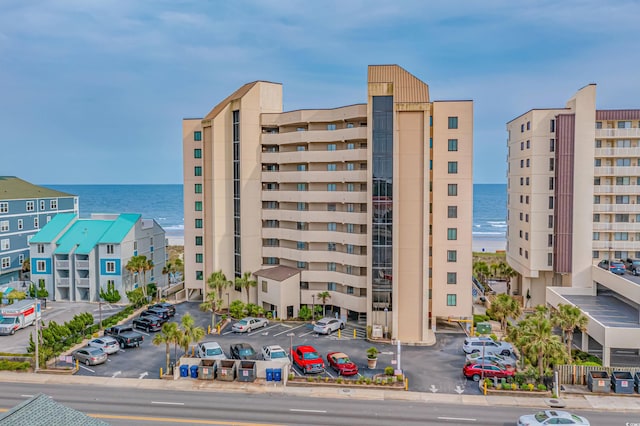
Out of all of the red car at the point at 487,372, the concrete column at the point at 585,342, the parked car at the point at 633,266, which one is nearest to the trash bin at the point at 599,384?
the red car at the point at 487,372

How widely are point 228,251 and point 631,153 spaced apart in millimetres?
52497

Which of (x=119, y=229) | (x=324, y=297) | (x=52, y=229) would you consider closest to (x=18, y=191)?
(x=52, y=229)

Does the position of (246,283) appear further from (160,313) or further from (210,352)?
(210,352)

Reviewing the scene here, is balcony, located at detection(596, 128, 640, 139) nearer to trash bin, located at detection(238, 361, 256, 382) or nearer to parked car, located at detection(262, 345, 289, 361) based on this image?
parked car, located at detection(262, 345, 289, 361)

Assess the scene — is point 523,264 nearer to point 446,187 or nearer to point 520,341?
point 446,187

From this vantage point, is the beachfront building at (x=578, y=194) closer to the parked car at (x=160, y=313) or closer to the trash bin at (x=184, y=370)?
the trash bin at (x=184, y=370)

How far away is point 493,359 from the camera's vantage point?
41.9 metres

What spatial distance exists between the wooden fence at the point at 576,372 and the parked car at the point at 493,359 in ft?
13.4

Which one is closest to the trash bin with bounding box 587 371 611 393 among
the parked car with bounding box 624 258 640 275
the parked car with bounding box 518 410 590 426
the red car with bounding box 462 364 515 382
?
the red car with bounding box 462 364 515 382

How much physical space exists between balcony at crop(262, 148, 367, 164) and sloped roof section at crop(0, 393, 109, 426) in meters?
42.0

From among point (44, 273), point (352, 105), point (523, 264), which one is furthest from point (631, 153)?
point (44, 273)

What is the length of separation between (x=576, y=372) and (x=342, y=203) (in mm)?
29278

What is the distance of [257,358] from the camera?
43750 millimetres

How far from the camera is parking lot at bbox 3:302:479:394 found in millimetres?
40562
